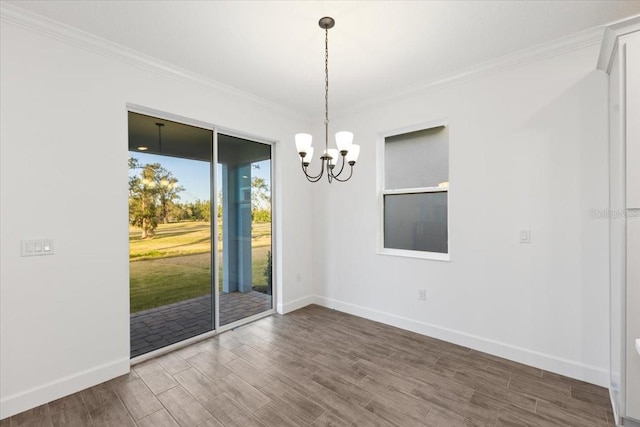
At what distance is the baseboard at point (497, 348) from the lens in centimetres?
242

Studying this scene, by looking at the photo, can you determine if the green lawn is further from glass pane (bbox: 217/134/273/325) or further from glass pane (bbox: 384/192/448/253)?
glass pane (bbox: 384/192/448/253)

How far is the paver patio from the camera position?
289 centimetres

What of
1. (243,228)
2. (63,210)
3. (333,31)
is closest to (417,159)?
(333,31)

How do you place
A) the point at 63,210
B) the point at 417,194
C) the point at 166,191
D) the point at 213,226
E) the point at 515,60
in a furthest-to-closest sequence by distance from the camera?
the point at 417,194
the point at 213,226
the point at 166,191
the point at 515,60
the point at 63,210

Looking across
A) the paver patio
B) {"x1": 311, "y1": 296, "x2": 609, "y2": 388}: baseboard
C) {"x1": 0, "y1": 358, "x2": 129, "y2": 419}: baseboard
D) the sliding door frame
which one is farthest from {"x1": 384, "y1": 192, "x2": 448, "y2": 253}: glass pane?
{"x1": 0, "y1": 358, "x2": 129, "y2": 419}: baseboard

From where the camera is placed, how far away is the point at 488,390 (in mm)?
2322

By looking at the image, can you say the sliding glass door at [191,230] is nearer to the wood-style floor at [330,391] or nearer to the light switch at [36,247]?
the wood-style floor at [330,391]

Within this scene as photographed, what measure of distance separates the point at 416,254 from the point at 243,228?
7.06 ft

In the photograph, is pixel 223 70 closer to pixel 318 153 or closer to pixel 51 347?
pixel 318 153

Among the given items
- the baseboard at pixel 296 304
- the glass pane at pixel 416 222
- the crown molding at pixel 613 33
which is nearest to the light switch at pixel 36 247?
the baseboard at pixel 296 304

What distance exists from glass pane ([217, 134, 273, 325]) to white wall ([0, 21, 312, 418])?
3.30 feet

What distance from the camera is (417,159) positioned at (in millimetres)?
3543

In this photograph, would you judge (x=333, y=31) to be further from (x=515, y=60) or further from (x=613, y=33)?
(x=613, y=33)

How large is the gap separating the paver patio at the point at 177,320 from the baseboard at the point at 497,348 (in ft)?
5.02
